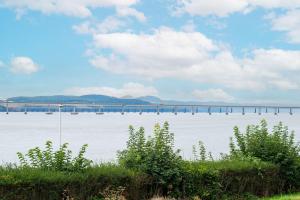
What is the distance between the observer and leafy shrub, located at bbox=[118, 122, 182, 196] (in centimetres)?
1138

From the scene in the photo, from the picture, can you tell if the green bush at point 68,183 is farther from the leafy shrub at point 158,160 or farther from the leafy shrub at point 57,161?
the leafy shrub at point 158,160

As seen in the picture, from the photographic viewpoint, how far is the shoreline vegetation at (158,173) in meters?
9.92

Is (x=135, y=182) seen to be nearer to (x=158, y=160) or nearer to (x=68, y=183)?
(x=158, y=160)

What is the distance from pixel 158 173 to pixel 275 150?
14.8 feet

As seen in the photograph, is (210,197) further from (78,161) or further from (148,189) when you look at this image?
(78,161)

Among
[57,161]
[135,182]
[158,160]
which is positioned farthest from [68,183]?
[158,160]

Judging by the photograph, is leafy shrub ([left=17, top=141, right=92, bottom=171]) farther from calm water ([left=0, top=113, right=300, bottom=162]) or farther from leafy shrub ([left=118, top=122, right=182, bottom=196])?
calm water ([left=0, top=113, right=300, bottom=162])

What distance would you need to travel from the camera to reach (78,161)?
34.9 feet

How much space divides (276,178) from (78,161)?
6048mm

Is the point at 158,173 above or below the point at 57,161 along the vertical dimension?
below

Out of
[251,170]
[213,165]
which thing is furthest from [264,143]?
[213,165]

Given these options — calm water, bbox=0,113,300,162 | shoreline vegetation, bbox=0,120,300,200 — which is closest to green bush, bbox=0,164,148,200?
shoreline vegetation, bbox=0,120,300,200

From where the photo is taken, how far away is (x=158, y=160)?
11570mm

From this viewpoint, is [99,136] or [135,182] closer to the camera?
[135,182]
